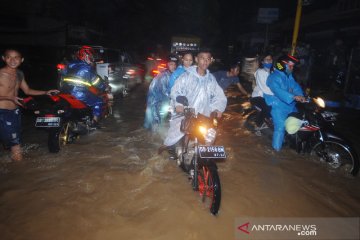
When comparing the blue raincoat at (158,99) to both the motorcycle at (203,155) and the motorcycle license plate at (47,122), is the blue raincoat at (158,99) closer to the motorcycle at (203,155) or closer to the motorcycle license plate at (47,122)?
the motorcycle license plate at (47,122)

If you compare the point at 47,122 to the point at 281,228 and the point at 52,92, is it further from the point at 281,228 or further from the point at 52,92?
the point at 281,228

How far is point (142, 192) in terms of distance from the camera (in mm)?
4418

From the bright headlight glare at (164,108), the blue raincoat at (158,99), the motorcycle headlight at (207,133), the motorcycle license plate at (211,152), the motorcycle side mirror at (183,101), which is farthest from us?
the bright headlight glare at (164,108)

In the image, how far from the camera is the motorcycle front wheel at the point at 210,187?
3.72 meters

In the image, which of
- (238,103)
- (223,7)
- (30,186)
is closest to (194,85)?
(30,186)

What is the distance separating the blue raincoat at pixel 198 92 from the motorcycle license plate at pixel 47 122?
223 cm

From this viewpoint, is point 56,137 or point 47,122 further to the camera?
point 56,137

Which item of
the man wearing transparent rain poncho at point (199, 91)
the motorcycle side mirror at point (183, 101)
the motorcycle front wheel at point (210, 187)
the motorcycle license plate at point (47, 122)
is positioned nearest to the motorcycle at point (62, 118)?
the motorcycle license plate at point (47, 122)

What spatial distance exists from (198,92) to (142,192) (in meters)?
1.81

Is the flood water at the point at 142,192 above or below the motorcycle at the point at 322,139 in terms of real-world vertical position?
below

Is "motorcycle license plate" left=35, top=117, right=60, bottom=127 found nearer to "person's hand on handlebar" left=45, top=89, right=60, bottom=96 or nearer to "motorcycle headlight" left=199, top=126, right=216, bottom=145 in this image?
"person's hand on handlebar" left=45, top=89, right=60, bottom=96

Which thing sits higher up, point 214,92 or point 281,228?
point 214,92

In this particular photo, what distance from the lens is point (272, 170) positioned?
5.42 metres

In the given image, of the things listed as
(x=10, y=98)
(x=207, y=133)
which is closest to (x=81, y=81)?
(x=10, y=98)
